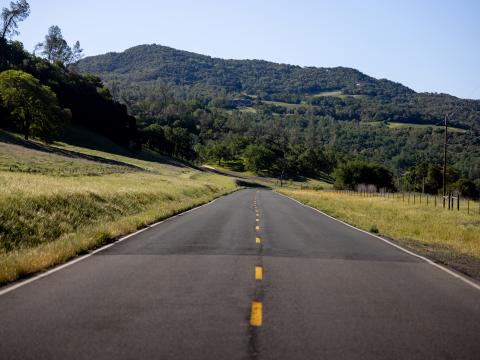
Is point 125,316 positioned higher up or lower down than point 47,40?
lower down

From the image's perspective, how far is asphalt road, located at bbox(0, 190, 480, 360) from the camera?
5902 millimetres

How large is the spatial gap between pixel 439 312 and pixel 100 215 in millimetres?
16370

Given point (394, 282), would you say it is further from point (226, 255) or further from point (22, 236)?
point (22, 236)

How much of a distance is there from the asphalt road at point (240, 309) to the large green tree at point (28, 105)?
7457 cm

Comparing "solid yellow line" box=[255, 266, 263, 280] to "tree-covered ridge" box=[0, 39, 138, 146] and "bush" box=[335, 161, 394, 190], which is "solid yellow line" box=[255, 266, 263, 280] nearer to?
"bush" box=[335, 161, 394, 190]

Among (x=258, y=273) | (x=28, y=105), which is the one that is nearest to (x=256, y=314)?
(x=258, y=273)

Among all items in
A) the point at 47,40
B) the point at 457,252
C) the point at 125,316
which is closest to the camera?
the point at 125,316

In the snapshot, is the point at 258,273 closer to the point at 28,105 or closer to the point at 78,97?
the point at 28,105

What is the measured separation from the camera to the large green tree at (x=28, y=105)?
3164 inches

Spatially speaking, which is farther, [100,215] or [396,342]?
[100,215]

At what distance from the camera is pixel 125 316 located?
7.15 m

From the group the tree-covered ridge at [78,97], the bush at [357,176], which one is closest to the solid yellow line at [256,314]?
the bush at [357,176]

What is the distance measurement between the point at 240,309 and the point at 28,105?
268 feet

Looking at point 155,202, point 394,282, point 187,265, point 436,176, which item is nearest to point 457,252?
point 394,282
